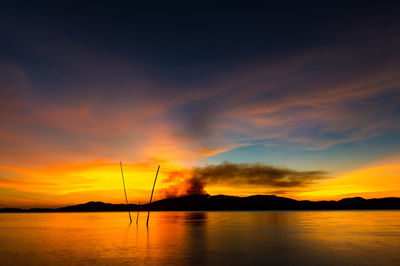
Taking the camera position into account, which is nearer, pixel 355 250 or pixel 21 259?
pixel 21 259

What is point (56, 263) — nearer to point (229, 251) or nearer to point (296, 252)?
point (229, 251)

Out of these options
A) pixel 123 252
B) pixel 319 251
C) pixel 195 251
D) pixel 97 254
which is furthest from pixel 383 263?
pixel 97 254

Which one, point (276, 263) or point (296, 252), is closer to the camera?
point (276, 263)

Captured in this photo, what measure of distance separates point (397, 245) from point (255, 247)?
15295 millimetres

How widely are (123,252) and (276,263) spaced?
14.1m

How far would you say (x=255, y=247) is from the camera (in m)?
32.7

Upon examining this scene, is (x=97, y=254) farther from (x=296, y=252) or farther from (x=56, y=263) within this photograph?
(x=296, y=252)

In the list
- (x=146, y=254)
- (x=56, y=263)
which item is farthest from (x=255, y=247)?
(x=56, y=263)

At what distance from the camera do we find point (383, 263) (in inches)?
946

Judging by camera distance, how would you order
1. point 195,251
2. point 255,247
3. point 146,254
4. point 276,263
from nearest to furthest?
point 276,263 < point 146,254 < point 195,251 < point 255,247

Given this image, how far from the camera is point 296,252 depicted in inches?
1156

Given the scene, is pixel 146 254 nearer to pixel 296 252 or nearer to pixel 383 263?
pixel 296 252

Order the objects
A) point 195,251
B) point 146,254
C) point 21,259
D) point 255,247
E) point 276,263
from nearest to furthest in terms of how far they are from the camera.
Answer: point 276,263 → point 21,259 → point 146,254 → point 195,251 → point 255,247

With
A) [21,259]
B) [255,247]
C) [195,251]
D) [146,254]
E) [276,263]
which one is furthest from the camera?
[255,247]
